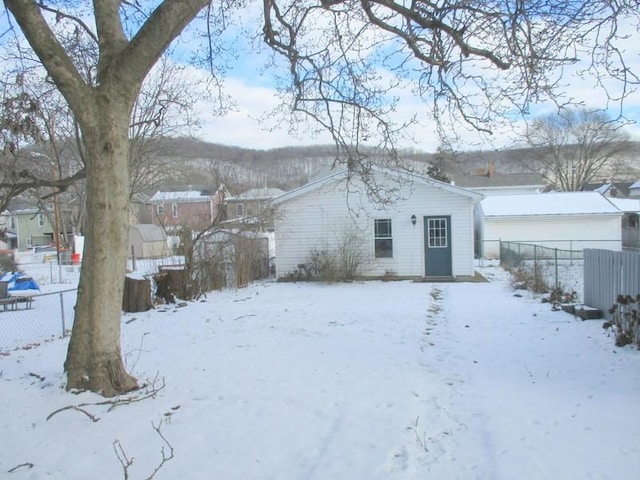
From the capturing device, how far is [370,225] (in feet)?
57.1

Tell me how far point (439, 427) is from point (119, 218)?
3.45 metres

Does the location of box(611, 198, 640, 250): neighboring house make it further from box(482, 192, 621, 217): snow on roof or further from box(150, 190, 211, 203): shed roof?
box(150, 190, 211, 203): shed roof

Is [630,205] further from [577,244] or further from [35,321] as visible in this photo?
[35,321]

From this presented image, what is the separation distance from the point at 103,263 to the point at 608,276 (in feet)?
25.7

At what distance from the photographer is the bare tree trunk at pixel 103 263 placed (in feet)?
15.4

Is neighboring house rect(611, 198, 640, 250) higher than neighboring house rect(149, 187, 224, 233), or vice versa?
neighboring house rect(149, 187, 224, 233)

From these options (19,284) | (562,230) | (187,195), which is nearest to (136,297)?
(19,284)

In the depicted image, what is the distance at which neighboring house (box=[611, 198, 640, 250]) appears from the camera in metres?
33.1

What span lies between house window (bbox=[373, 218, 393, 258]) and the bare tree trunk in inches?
518

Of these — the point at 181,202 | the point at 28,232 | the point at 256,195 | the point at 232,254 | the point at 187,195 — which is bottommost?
the point at 232,254

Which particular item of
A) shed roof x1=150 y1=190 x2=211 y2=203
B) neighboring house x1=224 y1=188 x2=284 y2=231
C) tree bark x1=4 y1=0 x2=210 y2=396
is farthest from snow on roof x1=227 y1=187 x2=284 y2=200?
shed roof x1=150 y1=190 x2=211 y2=203

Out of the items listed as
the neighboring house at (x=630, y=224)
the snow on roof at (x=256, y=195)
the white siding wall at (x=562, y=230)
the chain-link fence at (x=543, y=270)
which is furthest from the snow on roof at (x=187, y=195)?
the neighboring house at (x=630, y=224)

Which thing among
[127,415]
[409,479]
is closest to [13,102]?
[127,415]

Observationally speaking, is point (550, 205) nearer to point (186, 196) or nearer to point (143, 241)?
point (143, 241)
